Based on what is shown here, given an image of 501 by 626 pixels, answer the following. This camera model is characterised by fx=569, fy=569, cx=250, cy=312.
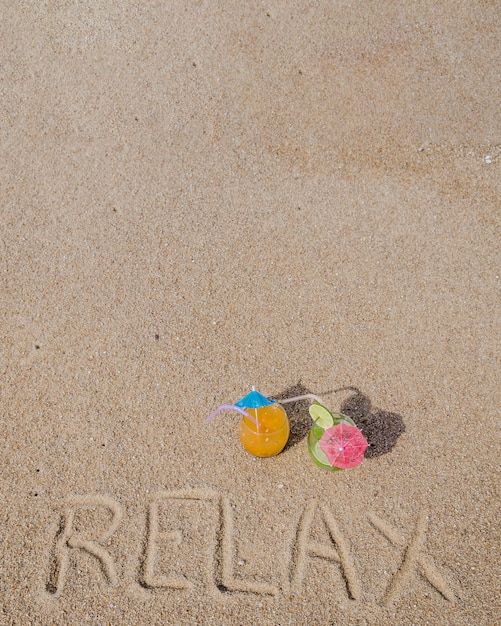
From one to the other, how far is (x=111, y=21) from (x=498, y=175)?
297 centimetres

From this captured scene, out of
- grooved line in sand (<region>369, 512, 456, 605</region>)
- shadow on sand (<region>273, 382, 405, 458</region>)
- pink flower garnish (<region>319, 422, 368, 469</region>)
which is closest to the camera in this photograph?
grooved line in sand (<region>369, 512, 456, 605</region>)

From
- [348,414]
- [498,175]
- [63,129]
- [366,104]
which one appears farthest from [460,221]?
[63,129]

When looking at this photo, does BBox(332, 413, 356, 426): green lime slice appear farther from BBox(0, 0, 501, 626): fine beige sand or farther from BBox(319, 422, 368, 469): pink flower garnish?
BBox(0, 0, 501, 626): fine beige sand

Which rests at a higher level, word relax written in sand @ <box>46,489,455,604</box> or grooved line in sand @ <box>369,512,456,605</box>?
word relax written in sand @ <box>46,489,455,604</box>

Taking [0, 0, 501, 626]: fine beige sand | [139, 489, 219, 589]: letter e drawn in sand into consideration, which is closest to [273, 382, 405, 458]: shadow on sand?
[0, 0, 501, 626]: fine beige sand

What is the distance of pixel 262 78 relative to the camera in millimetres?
3947

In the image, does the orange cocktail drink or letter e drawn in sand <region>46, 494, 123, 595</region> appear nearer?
letter e drawn in sand <region>46, 494, 123, 595</region>

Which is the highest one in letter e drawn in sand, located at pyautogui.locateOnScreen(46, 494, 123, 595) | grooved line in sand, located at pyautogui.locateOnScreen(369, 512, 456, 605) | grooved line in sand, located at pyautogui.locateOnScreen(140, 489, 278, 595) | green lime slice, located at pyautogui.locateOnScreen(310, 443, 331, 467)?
letter e drawn in sand, located at pyautogui.locateOnScreen(46, 494, 123, 595)

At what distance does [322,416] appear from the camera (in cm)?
237

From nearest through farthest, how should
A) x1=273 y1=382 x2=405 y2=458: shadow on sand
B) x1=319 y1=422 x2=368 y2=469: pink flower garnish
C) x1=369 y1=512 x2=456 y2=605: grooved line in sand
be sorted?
x1=369 y1=512 x2=456 y2=605: grooved line in sand, x1=319 y1=422 x2=368 y2=469: pink flower garnish, x1=273 y1=382 x2=405 y2=458: shadow on sand

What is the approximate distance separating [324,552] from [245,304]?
1261 mm

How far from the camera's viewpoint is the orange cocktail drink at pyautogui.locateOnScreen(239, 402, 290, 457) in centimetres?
240

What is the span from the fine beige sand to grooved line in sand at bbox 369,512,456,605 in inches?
0.4

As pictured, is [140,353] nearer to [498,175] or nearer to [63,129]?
[63,129]
